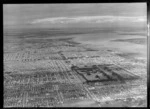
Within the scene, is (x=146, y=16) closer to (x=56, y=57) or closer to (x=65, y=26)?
(x=65, y=26)

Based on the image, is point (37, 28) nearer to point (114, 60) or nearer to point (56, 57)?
point (56, 57)

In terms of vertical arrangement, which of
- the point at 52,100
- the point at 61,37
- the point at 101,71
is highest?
the point at 61,37

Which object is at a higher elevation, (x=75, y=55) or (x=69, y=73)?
(x=75, y=55)

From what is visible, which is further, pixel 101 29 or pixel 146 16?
pixel 101 29

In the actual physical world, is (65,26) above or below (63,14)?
below

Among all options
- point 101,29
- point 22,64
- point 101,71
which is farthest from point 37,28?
point 101,71

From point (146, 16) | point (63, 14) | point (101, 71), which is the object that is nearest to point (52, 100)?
point (101, 71)
